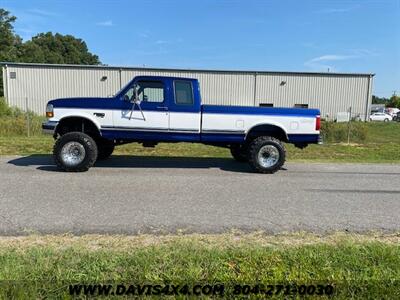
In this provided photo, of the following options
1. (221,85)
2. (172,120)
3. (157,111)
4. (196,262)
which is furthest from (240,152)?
(221,85)

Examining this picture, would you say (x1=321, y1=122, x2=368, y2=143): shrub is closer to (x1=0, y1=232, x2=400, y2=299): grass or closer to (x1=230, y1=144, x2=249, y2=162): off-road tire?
(x1=230, y1=144, x2=249, y2=162): off-road tire

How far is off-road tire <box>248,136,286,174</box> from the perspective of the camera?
8812 mm

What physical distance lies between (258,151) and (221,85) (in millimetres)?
28472

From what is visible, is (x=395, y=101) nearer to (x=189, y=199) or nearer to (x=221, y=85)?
(x=221, y=85)

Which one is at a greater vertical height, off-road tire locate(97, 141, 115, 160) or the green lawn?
off-road tire locate(97, 141, 115, 160)

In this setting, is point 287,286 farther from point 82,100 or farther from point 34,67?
point 34,67

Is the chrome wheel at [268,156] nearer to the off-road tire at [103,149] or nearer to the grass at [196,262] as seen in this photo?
the off-road tire at [103,149]

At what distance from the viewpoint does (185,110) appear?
28.7ft

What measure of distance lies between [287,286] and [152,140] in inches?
244

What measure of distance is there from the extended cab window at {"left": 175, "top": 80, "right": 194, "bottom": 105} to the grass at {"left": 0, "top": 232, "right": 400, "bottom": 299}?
4.88 m

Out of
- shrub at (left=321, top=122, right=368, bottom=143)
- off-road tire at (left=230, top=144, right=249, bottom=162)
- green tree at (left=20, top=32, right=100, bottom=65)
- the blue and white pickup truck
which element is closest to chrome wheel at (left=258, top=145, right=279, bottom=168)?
the blue and white pickup truck

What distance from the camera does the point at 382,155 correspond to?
13.3m

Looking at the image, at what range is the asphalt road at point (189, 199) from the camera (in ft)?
16.1

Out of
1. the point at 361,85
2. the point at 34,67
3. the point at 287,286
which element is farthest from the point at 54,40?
the point at 287,286
